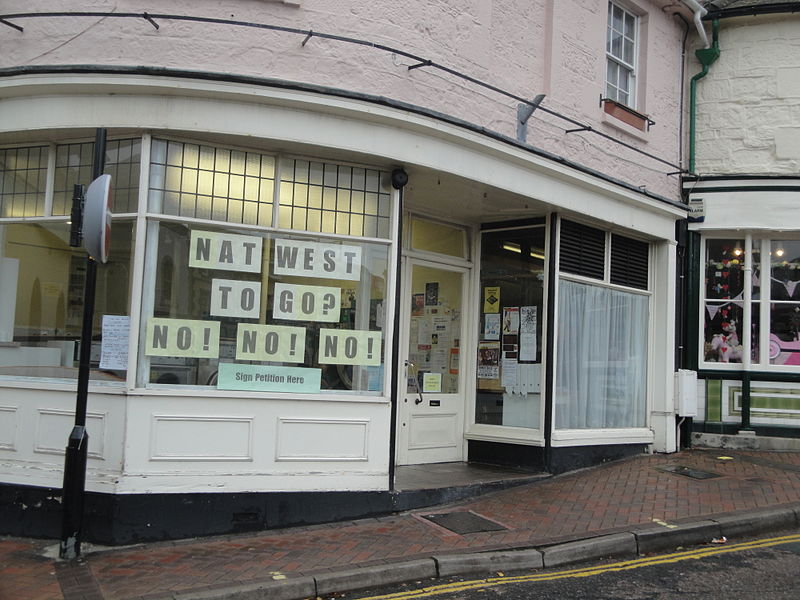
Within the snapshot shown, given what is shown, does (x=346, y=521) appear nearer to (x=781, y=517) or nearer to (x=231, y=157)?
(x=231, y=157)

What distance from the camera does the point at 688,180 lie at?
11266 mm

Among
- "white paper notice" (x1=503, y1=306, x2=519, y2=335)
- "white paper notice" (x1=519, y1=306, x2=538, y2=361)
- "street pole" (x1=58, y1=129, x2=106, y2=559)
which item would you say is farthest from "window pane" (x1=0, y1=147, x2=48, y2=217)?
"white paper notice" (x1=519, y1=306, x2=538, y2=361)

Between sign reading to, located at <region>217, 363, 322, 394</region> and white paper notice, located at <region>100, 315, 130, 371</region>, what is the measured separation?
2.78 feet

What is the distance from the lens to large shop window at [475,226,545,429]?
9422 millimetres

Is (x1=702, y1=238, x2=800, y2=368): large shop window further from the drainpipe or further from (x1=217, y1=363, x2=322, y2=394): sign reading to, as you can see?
(x1=217, y1=363, x2=322, y2=394): sign reading to

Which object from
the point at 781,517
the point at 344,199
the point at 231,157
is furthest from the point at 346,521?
the point at 781,517

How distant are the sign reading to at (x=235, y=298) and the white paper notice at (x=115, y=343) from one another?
0.79m

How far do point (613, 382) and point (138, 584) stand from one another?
6.84 metres

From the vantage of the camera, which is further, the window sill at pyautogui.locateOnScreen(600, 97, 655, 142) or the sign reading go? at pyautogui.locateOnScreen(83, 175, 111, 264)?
the window sill at pyautogui.locateOnScreen(600, 97, 655, 142)

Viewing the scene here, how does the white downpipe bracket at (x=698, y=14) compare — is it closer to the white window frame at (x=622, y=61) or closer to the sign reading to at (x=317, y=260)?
the white window frame at (x=622, y=61)

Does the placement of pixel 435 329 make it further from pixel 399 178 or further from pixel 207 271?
pixel 207 271

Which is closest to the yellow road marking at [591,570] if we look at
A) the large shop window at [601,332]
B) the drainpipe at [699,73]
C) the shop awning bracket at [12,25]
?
the large shop window at [601,332]

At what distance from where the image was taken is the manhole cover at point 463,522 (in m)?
6.88

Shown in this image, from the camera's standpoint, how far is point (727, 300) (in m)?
11.3
